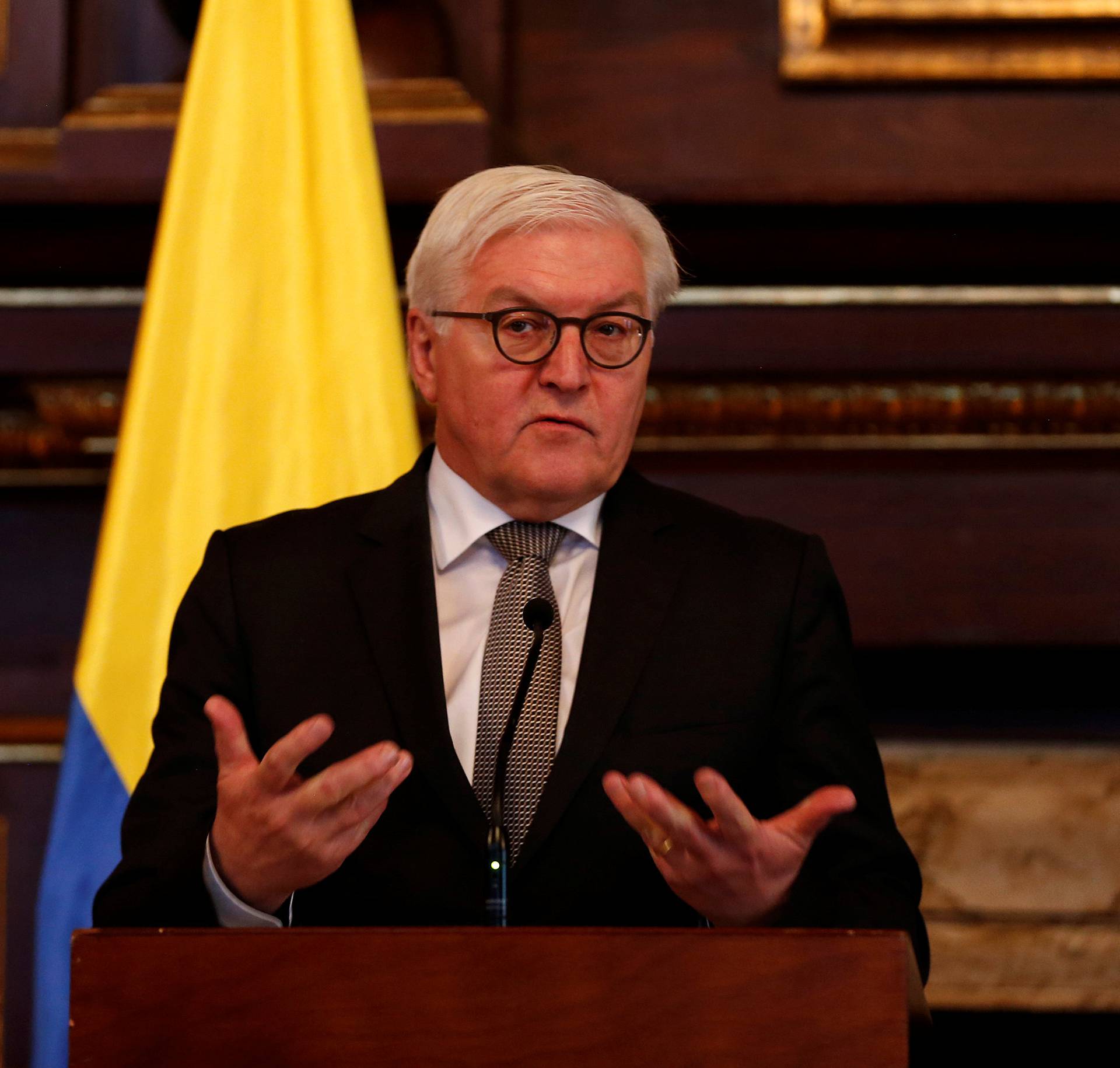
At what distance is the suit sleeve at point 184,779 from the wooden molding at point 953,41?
1.86 m

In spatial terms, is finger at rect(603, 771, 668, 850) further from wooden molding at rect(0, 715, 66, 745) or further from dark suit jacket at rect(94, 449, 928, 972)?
wooden molding at rect(0, 715, 66, 745)

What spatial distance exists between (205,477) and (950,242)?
1589 mm

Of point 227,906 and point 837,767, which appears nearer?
point 227,906

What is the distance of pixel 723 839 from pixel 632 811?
94mm

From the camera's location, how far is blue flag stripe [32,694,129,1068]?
7.79ft

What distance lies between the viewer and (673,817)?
137 centimetres

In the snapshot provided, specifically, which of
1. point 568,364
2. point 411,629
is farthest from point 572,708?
point 568,364

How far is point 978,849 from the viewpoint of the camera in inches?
113

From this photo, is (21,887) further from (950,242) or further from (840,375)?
(950,242)

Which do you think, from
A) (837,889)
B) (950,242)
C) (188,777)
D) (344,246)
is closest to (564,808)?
(837,889)

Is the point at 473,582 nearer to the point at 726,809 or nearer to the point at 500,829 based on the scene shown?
the point at 500,829

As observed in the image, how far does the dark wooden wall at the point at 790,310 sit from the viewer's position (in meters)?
2.94

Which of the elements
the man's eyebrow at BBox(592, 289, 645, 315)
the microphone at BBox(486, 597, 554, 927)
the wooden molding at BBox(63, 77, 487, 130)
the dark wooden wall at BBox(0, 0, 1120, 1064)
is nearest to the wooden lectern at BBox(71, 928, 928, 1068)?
the microphone at BBox(486, 597, 554, 927)

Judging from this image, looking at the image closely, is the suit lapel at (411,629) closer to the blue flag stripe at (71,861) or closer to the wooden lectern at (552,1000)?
the wooden lectern at (552,1000)
